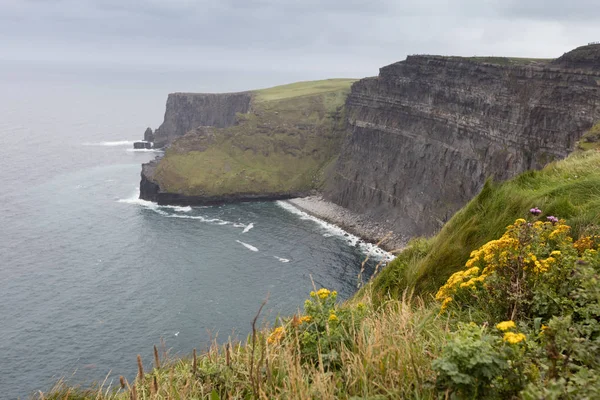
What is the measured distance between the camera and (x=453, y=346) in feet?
14.1

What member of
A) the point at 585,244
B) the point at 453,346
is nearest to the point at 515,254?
the point at 585,244

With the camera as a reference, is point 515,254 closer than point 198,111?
Yes

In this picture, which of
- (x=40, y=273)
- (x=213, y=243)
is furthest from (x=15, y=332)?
(x=213, y=243)

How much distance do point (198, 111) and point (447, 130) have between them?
395 ft

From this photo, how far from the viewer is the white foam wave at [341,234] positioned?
259ft

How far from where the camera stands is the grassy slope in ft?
387

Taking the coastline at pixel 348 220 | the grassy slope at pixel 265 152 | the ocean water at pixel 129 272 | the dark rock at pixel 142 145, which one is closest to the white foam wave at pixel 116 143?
the dark rock at pixel 142 145

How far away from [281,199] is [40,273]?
6026 centimetres

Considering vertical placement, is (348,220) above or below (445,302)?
below

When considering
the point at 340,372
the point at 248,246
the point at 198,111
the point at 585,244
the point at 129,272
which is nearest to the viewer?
the point at 340,372

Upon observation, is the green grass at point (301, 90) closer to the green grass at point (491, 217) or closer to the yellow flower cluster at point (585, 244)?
the green grass at point (491, 217)

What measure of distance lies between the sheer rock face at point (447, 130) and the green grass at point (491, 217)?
55.6m

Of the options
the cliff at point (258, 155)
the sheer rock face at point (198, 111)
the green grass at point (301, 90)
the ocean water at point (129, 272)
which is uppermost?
the green grass at point (301, 90)

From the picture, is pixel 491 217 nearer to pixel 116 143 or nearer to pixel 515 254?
pixel 515 254
